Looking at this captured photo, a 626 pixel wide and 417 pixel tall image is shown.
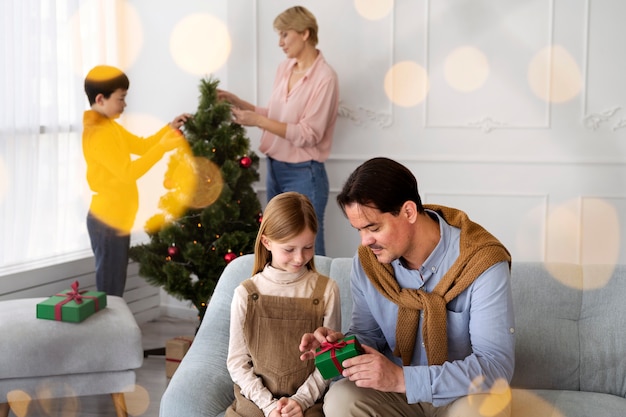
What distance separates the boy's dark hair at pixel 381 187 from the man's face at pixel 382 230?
2 centimetres

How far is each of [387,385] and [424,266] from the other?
37 centimetres

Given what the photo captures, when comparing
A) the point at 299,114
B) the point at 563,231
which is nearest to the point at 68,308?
the point at 299,114

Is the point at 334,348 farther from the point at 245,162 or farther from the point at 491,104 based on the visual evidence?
the point at 491,104

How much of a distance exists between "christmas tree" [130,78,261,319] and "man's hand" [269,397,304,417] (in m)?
1.68

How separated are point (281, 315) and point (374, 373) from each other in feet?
1.46

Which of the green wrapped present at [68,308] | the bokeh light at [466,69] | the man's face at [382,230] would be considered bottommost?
the green wrapped present at [68,308]

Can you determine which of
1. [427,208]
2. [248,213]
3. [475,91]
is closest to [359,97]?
[475,91]

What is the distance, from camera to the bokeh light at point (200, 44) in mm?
4738

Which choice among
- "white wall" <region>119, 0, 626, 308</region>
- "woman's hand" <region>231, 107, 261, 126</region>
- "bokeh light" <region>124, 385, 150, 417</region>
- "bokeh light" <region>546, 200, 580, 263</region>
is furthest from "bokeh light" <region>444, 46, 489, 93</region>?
"bokeh light" <region>124, 385, 150, 417</region>

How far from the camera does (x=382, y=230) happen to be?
86.9 inches

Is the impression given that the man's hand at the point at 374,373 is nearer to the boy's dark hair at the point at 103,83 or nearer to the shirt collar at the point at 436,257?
the shirt collar at the point at 436,257

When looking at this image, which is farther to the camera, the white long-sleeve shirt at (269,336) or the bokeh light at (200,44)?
the bokeh light at (200,44)

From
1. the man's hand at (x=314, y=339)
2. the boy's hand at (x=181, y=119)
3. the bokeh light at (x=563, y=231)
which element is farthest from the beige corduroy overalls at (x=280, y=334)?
the bokeh light at (x=563, y=231)

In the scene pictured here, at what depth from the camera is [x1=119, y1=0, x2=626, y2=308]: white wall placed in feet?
13.9
